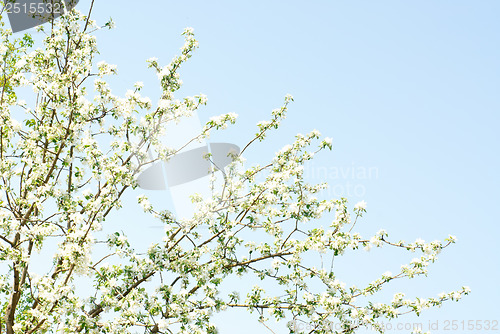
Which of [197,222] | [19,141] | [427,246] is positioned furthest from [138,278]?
[427,246]

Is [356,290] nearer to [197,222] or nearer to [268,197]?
[268,197]

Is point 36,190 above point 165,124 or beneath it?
beneath

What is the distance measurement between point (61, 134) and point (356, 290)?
6623 millimetres

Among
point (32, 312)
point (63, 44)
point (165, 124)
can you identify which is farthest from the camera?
point (63, 44)

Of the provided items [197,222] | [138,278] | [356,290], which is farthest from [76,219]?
[356,290]

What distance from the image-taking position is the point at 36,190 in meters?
9.95

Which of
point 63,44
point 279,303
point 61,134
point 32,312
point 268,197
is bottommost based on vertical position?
point 32,312

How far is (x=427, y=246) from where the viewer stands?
970cm

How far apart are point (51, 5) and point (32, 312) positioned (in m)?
6.99

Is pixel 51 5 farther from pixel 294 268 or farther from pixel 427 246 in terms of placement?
pixel 427 246

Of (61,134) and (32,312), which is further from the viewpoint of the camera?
(61,134)

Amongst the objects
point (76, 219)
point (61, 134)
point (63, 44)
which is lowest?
point (76, 219)

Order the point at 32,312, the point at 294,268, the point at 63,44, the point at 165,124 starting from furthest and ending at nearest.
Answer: the point at 63,44 → the point at 165,124 → the point at 294,268 → the point at 32,312

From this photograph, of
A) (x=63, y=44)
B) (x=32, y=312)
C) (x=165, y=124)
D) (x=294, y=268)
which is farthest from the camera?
(x=63, y=44)
